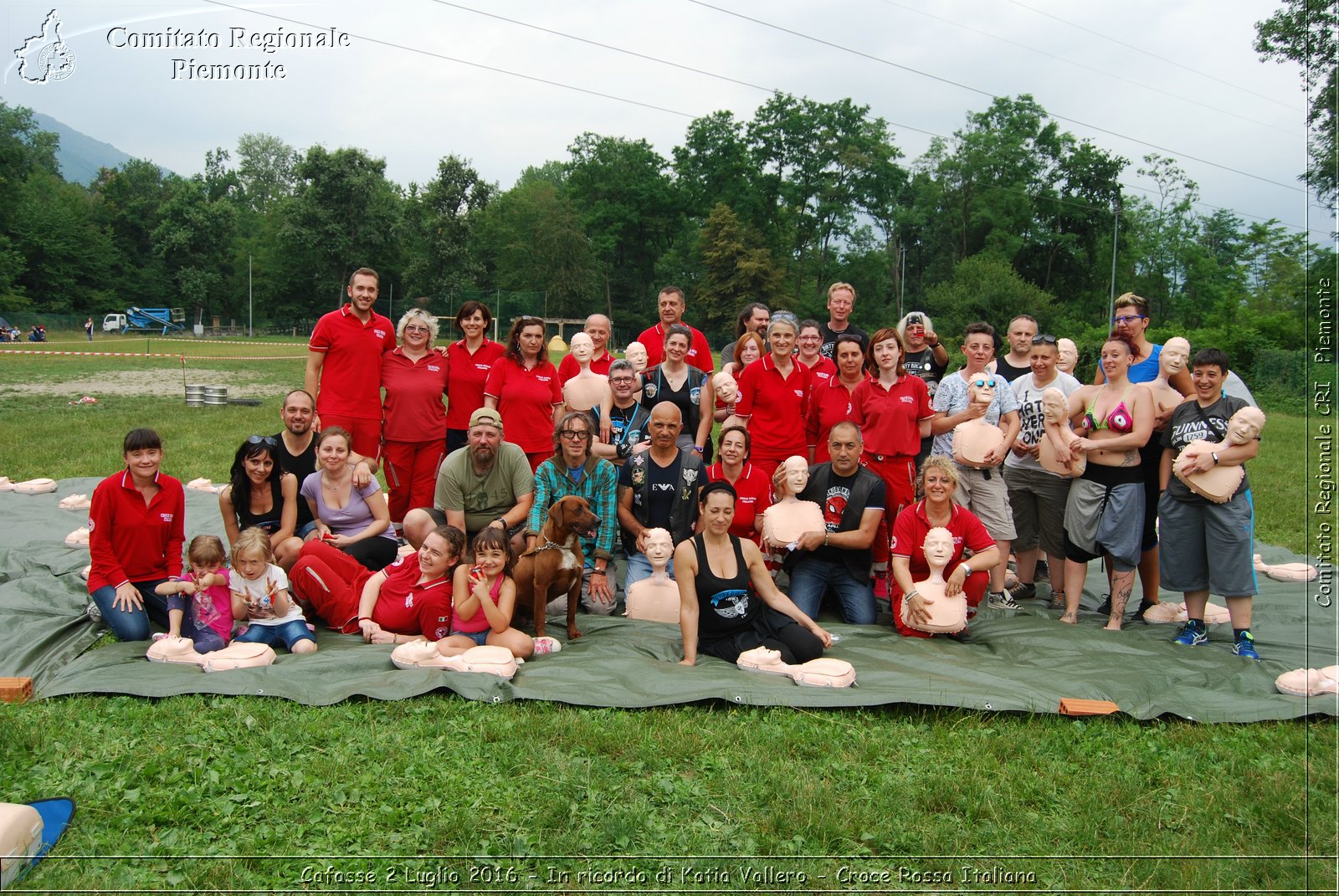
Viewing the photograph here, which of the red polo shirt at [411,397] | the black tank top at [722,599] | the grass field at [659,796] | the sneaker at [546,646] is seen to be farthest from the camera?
the red polo shirt at [411,397]

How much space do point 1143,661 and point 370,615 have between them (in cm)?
443

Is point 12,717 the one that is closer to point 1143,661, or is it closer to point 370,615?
point 370,615

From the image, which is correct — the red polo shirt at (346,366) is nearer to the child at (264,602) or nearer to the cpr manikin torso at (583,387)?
the cpr manikin torso at (583,387)

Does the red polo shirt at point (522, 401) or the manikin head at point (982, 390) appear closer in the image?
the manikin head at point (982, 390)

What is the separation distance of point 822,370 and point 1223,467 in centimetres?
266

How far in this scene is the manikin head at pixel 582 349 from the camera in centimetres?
709

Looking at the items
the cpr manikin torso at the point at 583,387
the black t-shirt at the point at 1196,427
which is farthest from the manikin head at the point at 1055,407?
the cpr manikin torso at the point at 583,387

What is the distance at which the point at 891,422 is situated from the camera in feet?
20.3

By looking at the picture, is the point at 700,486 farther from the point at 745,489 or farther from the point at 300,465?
the point at 300,465

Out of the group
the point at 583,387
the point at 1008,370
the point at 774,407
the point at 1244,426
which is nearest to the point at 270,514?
the point at 583,387

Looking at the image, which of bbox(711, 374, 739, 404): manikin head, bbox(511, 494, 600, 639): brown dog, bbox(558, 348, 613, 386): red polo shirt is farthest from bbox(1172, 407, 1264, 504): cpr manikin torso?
bbox(558, 348, 613, 386): red polo shirt

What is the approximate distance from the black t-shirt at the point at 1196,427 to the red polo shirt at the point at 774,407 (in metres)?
2.36

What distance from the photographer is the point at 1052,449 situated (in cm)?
585

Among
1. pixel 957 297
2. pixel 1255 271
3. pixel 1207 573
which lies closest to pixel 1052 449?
pixel 1207 573
